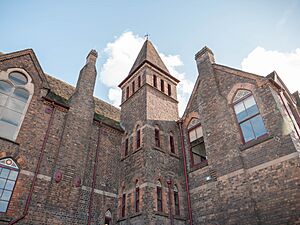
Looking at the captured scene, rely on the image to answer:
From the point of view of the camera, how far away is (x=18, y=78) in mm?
13617

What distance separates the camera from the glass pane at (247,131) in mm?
11938

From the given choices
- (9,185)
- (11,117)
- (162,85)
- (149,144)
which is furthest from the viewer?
(162,85)

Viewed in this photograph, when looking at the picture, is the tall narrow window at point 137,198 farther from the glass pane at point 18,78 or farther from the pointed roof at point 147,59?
the pointed roof at point 147,59

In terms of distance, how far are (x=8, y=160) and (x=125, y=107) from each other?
32.5 feet

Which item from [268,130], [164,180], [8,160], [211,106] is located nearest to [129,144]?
[164,180]

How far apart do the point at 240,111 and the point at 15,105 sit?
1269cm

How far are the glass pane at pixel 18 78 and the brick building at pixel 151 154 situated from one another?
5cm

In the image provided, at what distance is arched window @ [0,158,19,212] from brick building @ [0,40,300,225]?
1.7 inches

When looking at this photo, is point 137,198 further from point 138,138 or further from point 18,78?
point 18,78

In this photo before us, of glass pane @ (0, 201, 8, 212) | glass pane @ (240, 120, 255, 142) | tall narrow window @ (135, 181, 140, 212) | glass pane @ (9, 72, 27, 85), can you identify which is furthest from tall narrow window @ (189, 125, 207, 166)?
glass pane @ (9, 72, 27, 85)

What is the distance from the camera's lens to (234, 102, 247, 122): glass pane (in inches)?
501

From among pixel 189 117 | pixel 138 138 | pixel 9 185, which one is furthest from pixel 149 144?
pixel 9 185

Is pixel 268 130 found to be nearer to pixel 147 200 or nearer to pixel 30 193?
pixel 147 200

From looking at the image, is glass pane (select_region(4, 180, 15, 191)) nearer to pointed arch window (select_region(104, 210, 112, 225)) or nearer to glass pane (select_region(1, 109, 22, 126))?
glass pane (select_region(1, 109, 22, 126))
